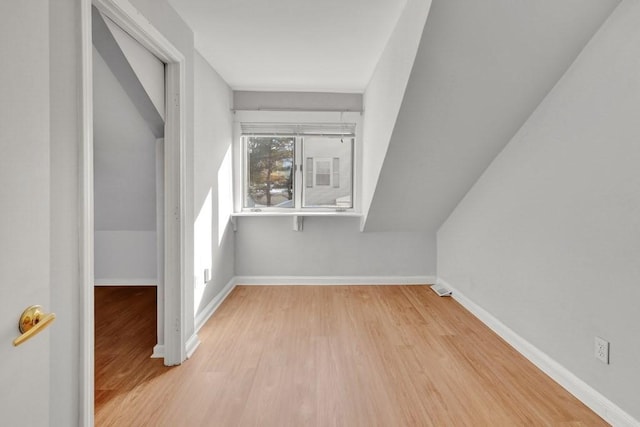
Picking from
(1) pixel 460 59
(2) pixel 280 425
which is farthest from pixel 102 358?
(1) pixel 460 59

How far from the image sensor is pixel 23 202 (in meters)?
0.92

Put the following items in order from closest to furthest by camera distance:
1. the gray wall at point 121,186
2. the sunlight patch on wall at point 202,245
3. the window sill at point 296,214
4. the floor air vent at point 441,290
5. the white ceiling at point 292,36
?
the white ceiling at point 292,36, the gray wall at point 121,186, the sunlight patch on wall at point 202,245, the floor air vent at point 441,290, the window sill at point 296,214

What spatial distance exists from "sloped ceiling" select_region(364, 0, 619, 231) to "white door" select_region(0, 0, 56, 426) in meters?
1.64

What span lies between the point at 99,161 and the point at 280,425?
2.58 m

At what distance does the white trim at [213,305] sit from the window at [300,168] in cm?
93

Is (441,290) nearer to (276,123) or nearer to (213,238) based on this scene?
(213,238)

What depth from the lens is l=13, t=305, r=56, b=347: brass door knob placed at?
89 cm

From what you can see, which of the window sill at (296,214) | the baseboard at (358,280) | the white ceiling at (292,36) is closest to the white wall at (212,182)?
the window sill at (296,214)

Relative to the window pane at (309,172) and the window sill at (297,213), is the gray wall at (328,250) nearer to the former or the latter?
the window sill at (297,213)

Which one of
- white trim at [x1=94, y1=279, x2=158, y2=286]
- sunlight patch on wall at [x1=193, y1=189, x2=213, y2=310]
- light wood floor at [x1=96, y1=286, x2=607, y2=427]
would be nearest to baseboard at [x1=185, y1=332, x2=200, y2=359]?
light wood floor at [x1=96, y1=286, x2=607, y2=427]

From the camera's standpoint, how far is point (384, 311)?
125 inches

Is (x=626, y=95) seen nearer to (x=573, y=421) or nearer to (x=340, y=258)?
(x=573, y=421)

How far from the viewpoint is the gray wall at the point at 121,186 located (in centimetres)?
223

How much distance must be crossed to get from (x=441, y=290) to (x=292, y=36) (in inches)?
113
